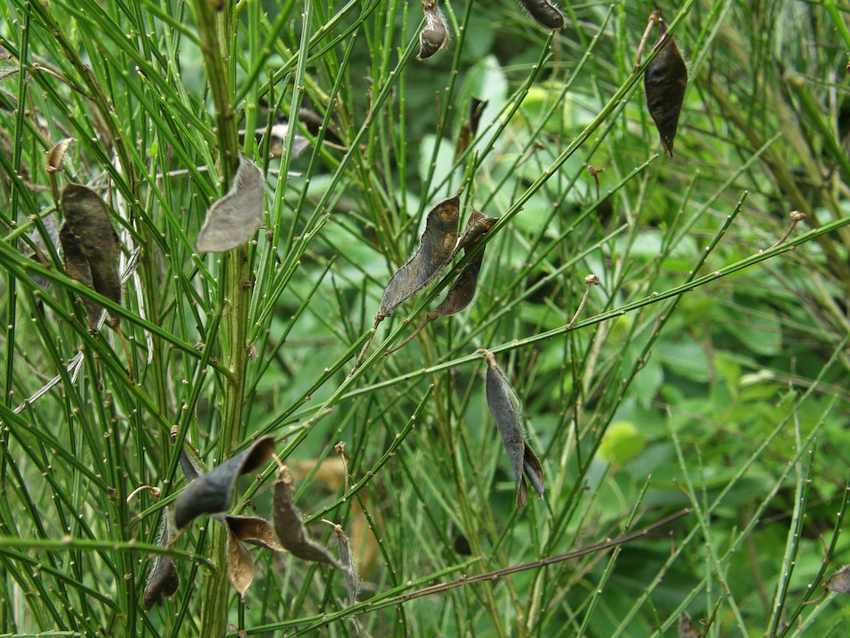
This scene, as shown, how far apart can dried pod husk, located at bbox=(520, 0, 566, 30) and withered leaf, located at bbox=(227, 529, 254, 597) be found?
0.41 m

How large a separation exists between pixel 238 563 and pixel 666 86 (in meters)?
0.45

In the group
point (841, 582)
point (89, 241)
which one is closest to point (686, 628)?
point (841, 582)

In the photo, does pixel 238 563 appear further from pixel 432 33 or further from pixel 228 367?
pixel 432 33

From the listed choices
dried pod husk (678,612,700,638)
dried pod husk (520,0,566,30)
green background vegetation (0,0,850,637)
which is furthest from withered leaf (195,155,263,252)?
dried pod husk (678,612,700,638)

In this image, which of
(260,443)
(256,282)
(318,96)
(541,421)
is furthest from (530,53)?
(260,443)

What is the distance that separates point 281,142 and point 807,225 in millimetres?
876

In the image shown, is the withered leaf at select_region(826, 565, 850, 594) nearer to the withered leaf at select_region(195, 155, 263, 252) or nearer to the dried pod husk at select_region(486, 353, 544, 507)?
the dried pod husk at select_region(486, 353, 544, 507)

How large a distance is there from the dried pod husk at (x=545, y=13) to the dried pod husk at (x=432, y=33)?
6 centimetres

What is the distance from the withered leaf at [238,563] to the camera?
576 millimetres

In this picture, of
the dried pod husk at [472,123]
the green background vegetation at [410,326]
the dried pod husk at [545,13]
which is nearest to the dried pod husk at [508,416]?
the green background vegetation at [410,326]

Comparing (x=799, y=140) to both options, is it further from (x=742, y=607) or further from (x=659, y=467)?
(x=742, y=607)

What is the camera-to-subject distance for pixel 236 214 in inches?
21.6

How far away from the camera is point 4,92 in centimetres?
83

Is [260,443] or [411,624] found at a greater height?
[260,443]
